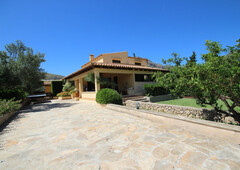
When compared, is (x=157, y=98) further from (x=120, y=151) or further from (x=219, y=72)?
(x=120, y=151)

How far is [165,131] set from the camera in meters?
3.89

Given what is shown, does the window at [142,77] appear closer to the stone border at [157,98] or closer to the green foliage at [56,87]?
the stone border at [157,98]

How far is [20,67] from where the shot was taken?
9.91 meters

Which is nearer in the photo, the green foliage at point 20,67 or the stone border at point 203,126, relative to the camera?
the stone border at point 203,126

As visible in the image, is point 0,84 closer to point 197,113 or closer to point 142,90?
point 142,90

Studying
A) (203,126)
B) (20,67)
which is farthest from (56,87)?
(203,126)

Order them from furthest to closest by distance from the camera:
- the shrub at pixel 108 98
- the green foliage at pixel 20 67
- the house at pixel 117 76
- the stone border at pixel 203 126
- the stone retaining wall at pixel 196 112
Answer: the house at pixel 117 76 → the green foliage at pixel 20 67 → the shrub at pixel 108 98 → the stone retaining wall at pixel 196 112 → the stone border at pixel 203 126

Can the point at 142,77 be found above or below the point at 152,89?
above

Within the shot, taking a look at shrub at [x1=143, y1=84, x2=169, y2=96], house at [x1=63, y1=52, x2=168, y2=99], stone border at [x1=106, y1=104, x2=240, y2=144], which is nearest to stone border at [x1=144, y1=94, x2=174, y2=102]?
shrub at [x1=143, y1=84, x2=169, y2=96]

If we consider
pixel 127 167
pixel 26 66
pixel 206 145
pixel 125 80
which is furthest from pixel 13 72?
pixel 206 145

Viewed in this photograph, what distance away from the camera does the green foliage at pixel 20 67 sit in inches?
396

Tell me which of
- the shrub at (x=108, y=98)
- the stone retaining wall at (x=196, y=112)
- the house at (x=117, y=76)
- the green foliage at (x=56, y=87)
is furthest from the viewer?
the green foliage at (x=56, y=87)

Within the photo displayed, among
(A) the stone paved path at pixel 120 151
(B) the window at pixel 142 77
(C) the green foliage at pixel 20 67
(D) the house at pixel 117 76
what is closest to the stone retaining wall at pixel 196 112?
(A) the stone paved path at pixel 120 151

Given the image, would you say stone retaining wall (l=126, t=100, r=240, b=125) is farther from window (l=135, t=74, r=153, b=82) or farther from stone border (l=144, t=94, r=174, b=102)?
window (l=135, t=74, r=153, b=82)
